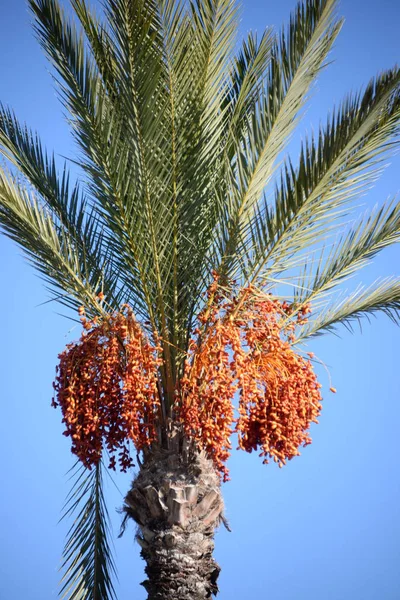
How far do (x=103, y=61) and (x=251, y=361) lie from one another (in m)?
3.15

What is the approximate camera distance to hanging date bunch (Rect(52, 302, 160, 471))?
7.11 metres

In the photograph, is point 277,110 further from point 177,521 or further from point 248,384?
point 177,521

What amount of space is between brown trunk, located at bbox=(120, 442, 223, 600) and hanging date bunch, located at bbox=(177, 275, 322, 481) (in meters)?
0.26

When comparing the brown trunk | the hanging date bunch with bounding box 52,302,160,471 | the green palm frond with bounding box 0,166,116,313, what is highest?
the green palm frond with bounding box 0,166,116,313

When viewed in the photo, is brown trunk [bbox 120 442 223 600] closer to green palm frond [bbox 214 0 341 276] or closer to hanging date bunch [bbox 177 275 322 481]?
hanging date bunch [bbox 177 275 322 481]

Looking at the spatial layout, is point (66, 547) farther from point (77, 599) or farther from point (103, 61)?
point (103, 61)

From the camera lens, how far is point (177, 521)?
7.41 meters

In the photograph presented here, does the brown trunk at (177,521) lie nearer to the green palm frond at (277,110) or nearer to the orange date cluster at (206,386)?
the orange date cluster at (206,386)

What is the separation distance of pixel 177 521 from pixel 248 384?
4.52 ft

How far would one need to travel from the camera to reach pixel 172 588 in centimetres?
735

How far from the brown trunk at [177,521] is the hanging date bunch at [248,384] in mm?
259

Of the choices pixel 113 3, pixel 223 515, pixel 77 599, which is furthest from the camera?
pixel 77 599

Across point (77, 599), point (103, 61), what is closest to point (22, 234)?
point (103, 61)

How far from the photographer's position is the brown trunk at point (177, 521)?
7371mm
